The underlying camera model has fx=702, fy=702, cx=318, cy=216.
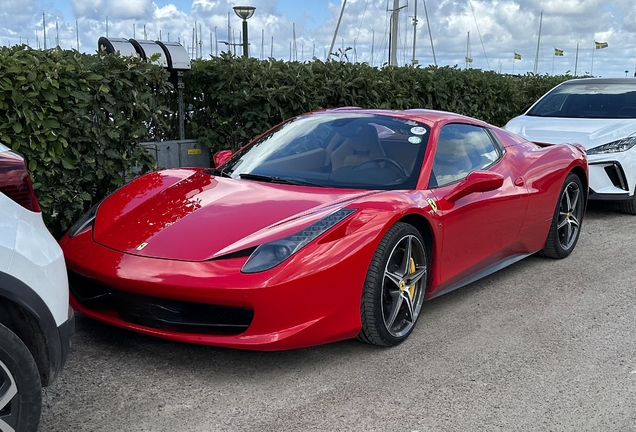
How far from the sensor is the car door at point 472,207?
4.31 meters

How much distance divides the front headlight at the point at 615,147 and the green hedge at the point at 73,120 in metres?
4.63

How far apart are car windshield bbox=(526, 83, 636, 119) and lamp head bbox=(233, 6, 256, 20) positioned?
18.7 ft

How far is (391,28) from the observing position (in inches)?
871

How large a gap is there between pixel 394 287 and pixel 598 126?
16.7 feet

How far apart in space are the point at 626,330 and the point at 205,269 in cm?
262

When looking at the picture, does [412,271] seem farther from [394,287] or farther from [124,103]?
[124,103]

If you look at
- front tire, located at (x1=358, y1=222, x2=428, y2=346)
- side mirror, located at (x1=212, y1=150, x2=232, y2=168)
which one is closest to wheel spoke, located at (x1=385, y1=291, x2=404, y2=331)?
front tire, located at (x1=358, y1=222, x2=428, y2=346)

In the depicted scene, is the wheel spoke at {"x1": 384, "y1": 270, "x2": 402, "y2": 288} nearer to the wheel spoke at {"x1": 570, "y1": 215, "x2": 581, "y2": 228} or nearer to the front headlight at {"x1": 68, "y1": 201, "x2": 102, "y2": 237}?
the front headlight at {"x1": 68, "y1": 201, "x2": 102, "y2": 237}

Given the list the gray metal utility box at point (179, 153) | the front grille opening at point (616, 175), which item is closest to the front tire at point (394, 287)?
the gray metal utility box at point (179, 153)

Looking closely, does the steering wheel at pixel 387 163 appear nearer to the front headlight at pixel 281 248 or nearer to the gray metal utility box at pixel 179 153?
the front headlight at pixel 281 248

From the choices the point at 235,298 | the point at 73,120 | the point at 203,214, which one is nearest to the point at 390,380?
the point at 235,298

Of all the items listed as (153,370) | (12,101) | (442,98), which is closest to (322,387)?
(153,370)

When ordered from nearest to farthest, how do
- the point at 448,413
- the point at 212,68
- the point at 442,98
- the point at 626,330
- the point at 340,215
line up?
1. the point at 448,413
2. the point at 340,215
3. the point at 626,330
4. the point at 212,68
5. the point at 442,98

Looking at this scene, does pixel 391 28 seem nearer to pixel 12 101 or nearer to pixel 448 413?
pixel 12 101
